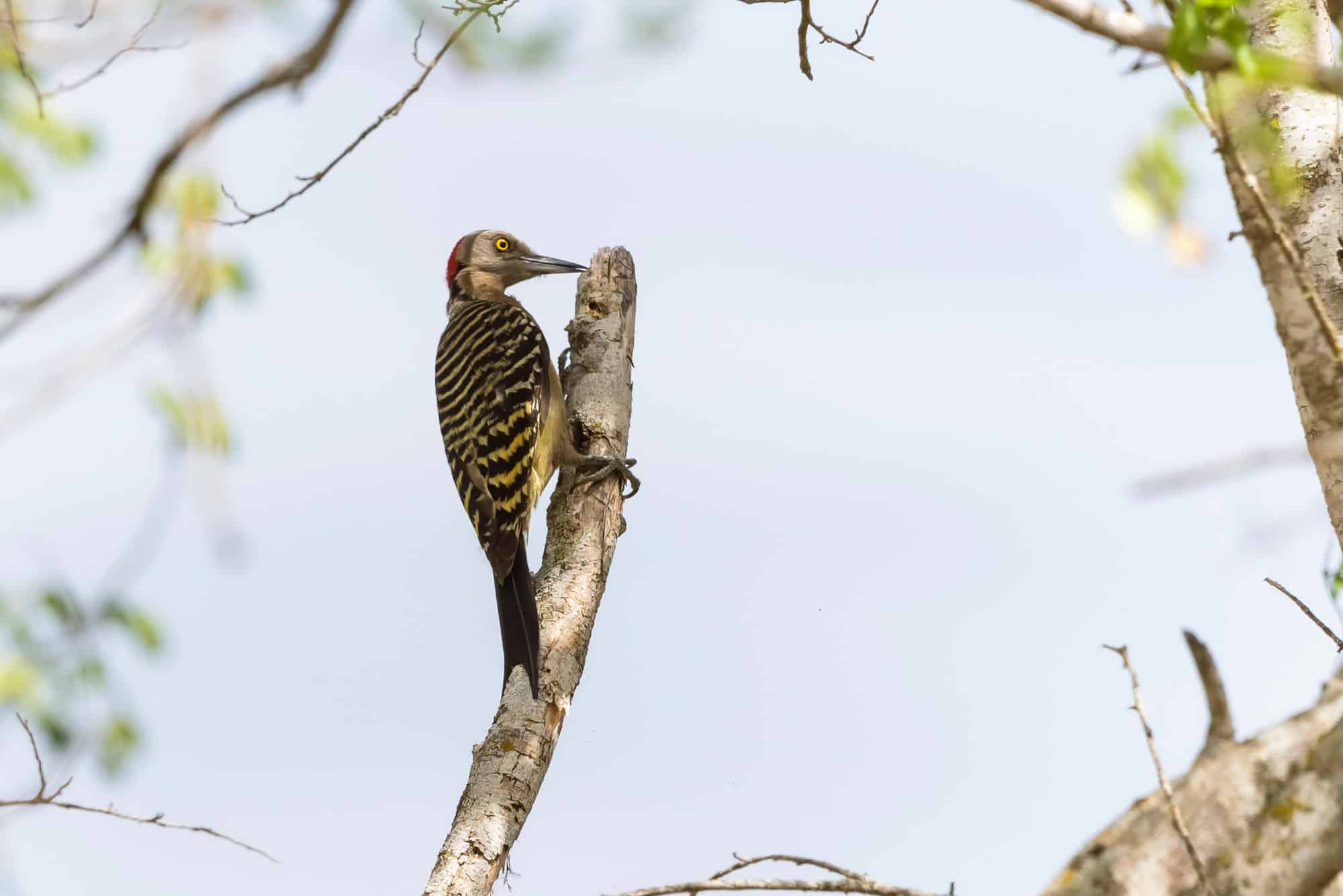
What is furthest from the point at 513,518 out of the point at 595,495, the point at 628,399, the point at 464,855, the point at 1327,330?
the point at 1327,330

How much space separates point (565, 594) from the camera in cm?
461

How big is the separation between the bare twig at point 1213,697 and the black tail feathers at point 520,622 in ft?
8.69

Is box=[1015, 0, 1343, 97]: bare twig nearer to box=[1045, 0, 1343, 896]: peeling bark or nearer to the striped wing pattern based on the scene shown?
box=[1045, 0, 1343, 896]: peeling bark

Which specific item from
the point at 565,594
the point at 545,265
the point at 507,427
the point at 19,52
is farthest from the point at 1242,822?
the point at 545,265

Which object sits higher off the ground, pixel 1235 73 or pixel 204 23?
pixel 204 23

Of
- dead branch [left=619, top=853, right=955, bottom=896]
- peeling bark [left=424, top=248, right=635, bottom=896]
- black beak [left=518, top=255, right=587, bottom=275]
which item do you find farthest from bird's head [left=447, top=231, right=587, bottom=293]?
dead branch [left=619, top=853, right=955, bottom=896]

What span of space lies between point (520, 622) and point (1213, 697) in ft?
9.63

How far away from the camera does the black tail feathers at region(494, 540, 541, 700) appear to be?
423cm

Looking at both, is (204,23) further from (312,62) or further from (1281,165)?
(1281,165)

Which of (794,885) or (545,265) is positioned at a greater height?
(545,265)

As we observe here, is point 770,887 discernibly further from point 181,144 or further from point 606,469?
point 606,469

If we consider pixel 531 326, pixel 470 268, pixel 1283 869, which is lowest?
pixel 1283 869

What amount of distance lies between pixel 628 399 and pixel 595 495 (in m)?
0.67

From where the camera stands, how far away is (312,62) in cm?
218
